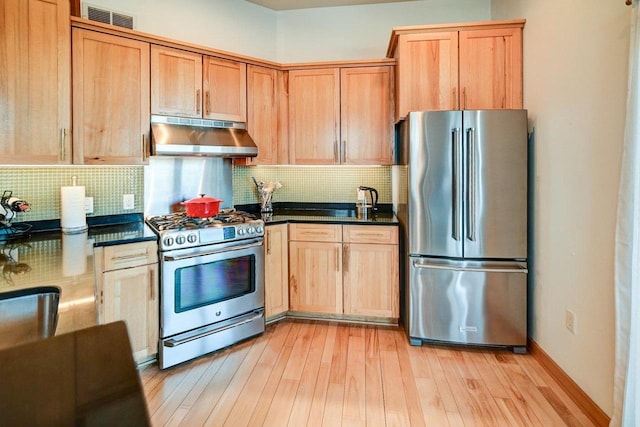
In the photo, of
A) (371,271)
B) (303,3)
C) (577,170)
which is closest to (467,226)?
(577,170)

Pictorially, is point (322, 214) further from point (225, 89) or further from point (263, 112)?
point (225, 89)

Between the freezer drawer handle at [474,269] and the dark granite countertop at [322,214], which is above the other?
the dark granite countertop at [322,214]

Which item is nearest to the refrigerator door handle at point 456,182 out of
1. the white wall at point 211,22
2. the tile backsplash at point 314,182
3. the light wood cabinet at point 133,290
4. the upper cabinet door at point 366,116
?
the upper cabinet door at point 366,116

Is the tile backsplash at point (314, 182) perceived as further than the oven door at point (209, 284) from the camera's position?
Yes

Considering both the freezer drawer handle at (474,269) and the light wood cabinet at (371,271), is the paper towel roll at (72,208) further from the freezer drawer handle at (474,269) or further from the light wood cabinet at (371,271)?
the freezer drawer handle at (474,269)

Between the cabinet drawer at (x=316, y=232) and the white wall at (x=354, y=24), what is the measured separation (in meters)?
1.85

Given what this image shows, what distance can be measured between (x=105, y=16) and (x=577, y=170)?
11.4ft

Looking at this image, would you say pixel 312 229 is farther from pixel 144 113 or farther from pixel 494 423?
pixel 494 423

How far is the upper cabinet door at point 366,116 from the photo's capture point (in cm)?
327

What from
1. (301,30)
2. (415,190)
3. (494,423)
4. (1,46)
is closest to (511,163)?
(415,190)

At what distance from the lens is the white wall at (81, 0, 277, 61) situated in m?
3.00

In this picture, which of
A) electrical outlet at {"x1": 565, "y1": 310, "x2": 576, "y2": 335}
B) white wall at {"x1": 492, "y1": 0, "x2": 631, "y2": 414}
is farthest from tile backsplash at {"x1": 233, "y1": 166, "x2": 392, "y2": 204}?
electrical outlet at {"x1": 565, "y1": 310, "x2": 576, "y2": 335}

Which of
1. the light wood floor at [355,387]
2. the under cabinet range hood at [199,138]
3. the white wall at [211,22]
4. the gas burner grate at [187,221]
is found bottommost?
the light wood floor at [355,387]

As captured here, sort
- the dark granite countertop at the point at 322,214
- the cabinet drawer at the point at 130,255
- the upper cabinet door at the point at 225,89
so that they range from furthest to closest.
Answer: the dark granite countertop at the point at 322,214
the upper cabinet door at the point at 225,89
the cabinet drawer at the point at 130,255
